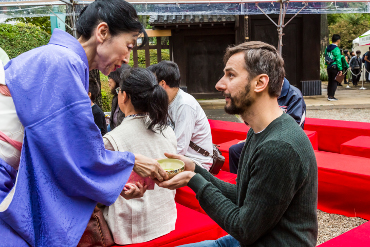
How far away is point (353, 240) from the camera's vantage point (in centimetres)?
226

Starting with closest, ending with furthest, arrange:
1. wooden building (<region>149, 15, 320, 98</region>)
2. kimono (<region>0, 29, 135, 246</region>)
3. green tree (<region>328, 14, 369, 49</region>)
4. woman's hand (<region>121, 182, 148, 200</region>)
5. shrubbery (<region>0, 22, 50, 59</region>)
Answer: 1. kimono (<region>0, 29, 135, 246</region>)
2. woman's hand (<region>121, 182, 148, 200</region>)
3. shrubbery (<region>0, 22, 50, 59</region>)
4. wooden building (<region>149, 15, 320, 98</region>)
5. green tree (<region>328, 14, 369, 49</region>)

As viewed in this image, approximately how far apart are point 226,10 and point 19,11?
15.8 ft

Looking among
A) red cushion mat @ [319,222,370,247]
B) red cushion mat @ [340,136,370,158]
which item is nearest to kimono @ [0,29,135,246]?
red cushion mat @ [319,222,370,247]

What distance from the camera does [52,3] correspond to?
708 cm

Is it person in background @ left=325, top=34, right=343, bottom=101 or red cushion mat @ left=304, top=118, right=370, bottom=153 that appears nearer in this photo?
red cushion mat @ left=304, top=118, right=370, bottom=153

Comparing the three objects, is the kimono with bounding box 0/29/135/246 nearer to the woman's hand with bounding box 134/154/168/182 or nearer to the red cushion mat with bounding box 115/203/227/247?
the woman's hand with bounding box 134/154/168/182

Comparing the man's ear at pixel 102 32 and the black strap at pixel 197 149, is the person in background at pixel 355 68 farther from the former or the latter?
the man's ear at pixel 102 32

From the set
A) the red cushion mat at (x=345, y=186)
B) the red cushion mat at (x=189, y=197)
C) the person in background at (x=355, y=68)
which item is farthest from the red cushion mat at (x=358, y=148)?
the person in background at (x=355, y=68)

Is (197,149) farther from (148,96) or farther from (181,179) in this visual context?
(181,179)

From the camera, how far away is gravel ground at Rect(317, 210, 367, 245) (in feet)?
11.8

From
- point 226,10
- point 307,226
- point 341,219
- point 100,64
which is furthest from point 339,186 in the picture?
point 226,10

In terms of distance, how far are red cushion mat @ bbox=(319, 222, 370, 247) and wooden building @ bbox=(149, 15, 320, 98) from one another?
10.8 meters

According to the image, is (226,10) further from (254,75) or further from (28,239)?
(28,239)

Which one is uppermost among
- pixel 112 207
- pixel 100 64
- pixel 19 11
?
pixel 19 11
